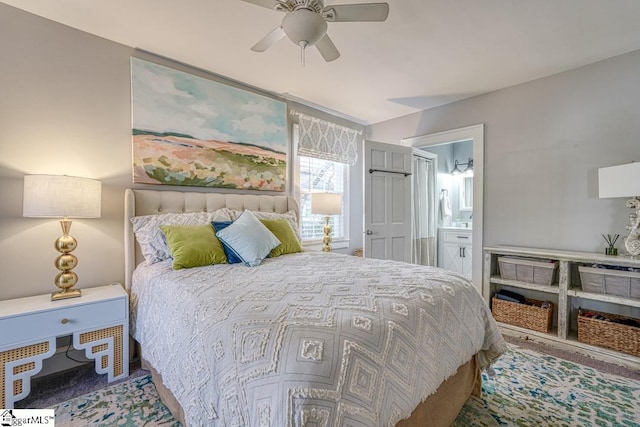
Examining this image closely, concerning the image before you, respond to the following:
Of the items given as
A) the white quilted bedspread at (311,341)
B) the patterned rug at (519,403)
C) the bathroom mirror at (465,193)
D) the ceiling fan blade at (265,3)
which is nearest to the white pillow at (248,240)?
the white quilted bedspread at (311,341)

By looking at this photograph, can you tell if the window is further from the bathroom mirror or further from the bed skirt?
the bathroom mirror

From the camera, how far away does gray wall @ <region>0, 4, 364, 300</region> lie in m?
1.94

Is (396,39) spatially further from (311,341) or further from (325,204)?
(311,341)

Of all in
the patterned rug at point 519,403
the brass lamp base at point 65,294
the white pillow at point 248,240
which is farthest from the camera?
the white pillow at point 248,240

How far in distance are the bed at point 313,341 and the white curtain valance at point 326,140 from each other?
2.05 meters

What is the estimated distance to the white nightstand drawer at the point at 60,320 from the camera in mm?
1602

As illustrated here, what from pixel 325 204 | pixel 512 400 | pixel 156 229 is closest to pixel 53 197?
pixel 156 229

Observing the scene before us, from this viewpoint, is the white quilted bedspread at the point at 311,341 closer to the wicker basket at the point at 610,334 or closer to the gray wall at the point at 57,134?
the gray wall at the point at 57,134

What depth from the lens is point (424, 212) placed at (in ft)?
15.7

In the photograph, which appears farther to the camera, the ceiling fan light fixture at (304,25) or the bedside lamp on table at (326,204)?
the bedside lamp on table at (326,204)

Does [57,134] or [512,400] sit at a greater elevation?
[57,134]

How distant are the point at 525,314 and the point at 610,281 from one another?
2.45 feet

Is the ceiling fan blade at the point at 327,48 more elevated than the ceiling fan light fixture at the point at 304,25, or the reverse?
the ceiling fan blade at the point at 327,48

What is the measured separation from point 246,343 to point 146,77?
8.35 feet
